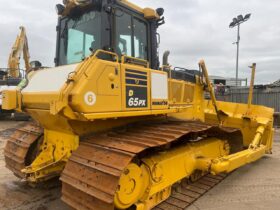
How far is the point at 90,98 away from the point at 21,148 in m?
2.24

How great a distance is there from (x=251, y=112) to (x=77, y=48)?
446cm

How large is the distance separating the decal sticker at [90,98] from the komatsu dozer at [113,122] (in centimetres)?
2

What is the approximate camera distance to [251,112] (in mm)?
6996

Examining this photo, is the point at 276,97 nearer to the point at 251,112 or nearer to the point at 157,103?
the point at 251,112

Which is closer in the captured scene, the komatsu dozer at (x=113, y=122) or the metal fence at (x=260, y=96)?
the komatsu dozer at (x=113, y=122)

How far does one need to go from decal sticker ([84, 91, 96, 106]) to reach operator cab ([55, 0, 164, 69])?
2.91ft

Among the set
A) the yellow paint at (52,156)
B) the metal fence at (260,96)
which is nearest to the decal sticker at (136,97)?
the yellow paint at (52,156)

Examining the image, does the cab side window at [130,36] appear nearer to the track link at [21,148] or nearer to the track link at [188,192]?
the track link at [21,148]

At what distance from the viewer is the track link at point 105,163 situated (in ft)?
10.5

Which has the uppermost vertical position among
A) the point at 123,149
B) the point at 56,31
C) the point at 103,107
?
the point at 56,31

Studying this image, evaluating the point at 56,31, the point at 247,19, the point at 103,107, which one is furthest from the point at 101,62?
the point at 247,19

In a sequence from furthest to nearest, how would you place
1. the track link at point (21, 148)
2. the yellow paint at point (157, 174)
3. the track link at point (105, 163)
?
the track link at point (21, 148), the yellow paint at point (157, 174), the track link at point (105, 163)

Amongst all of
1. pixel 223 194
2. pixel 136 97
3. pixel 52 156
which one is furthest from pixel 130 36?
pixel 223 194

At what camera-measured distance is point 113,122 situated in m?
4.20
